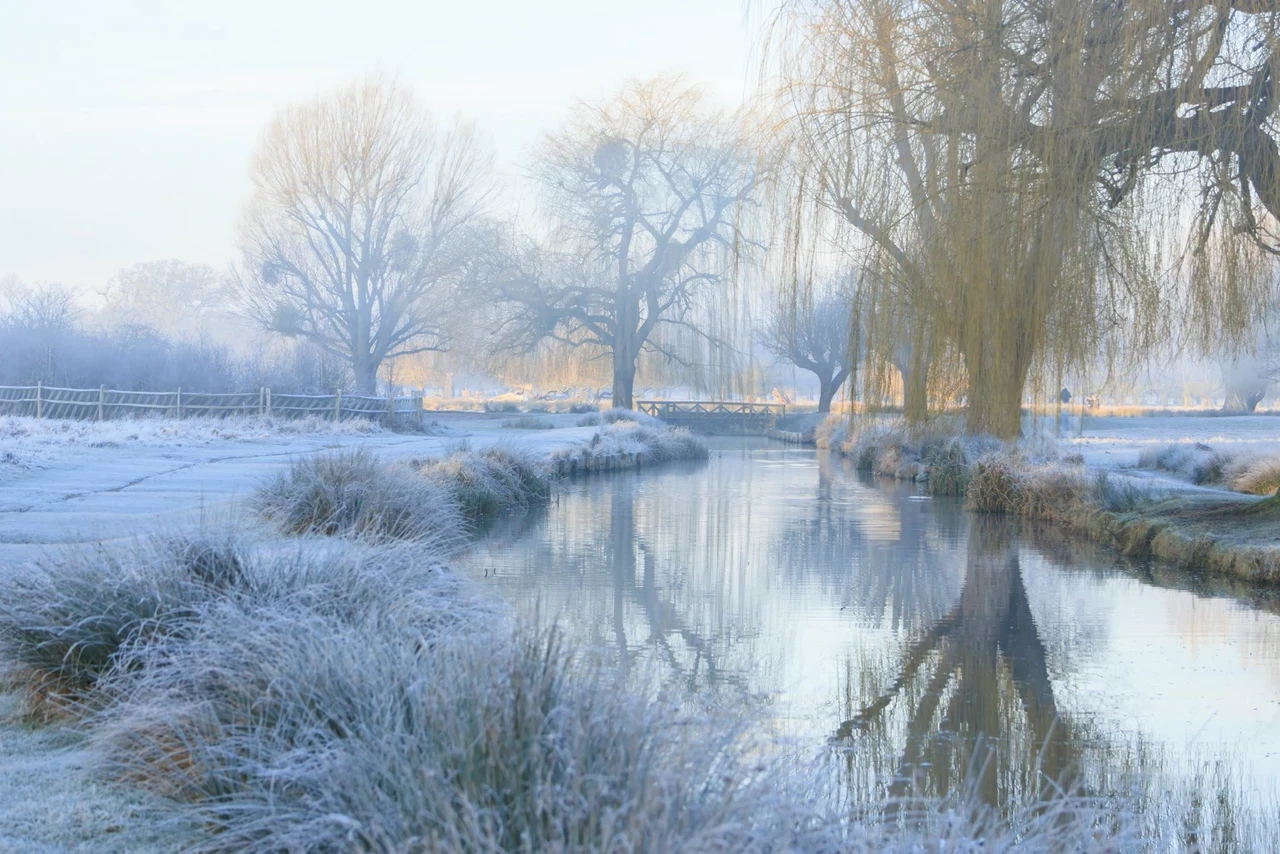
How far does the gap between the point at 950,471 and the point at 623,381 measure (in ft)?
53.4

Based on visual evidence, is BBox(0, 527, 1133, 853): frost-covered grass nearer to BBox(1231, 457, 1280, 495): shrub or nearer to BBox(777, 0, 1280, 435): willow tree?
BBox(777, 0, 1280, 435): willow tree

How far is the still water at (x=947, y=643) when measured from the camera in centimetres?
501

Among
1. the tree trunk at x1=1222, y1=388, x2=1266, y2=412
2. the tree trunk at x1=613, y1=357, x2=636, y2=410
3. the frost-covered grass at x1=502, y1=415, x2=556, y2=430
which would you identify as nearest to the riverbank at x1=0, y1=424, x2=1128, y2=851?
the frost-covered grass at x1=502, y1=415, x2=556, y2=430

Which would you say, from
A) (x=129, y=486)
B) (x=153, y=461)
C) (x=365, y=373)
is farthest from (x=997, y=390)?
(x=365, y=373)

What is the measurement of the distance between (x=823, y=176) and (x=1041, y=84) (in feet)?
4.54

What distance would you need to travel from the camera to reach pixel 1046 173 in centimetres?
687

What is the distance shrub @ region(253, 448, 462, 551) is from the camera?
8.95m

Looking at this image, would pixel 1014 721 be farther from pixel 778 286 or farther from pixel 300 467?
pixel 300 467

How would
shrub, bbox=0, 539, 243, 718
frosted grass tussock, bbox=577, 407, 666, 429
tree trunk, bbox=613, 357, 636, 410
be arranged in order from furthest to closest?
tree trunk, bbox=613, 357, 636, 410, frosted grass tussock, bbox=577, 407, 666, 429, shrub, bbox=0, 539, 243, 718

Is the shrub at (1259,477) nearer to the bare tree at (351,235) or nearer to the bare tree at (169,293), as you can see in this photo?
the bare tree at (351,235)

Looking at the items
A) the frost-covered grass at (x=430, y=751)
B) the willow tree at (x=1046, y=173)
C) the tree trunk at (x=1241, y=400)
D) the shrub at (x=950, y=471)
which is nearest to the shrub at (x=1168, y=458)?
the shrub at (x=950, y=471)

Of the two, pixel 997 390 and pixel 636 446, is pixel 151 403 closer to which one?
pixel 636 446

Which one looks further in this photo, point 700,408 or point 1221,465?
point 700,408

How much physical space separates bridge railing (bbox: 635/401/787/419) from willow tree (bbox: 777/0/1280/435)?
30.2 meters
